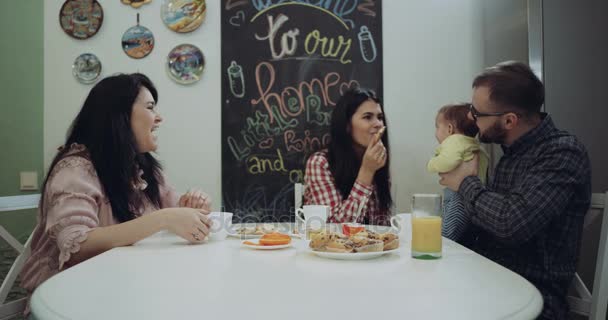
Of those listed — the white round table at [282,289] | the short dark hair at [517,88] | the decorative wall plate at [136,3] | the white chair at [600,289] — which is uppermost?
the decorative wall plate at [136,3]

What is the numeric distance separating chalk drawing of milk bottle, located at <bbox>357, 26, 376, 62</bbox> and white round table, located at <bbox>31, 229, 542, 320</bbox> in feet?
5.65

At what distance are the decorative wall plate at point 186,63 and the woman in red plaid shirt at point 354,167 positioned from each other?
82cm

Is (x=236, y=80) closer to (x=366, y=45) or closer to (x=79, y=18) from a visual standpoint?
(x=366, y=45)

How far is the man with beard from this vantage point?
1.23m

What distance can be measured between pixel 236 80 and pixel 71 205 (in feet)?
4.97

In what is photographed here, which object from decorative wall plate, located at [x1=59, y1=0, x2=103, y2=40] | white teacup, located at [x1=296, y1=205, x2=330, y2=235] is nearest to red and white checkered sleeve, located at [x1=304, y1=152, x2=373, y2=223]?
white teacup, located at [x1=296, y1=205, x2=330, y2=235]

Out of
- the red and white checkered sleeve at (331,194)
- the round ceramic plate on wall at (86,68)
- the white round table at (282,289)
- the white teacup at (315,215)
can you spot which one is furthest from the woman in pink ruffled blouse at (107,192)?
the round ceramic plate on wall at (86,68)

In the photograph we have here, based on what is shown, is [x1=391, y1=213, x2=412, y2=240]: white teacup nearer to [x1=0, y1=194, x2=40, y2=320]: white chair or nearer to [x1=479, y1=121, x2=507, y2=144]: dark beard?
[x1=479, y1=121, x2=507, y2=144]: dark beard

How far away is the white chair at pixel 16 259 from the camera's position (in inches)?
45.5

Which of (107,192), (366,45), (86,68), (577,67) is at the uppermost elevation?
(366,45)

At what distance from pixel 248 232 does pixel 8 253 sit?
1443mm

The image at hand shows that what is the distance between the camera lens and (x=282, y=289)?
2.59 feet

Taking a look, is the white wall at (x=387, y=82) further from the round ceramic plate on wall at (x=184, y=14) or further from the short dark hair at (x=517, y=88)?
the short dark hair at (x=517, y=88)

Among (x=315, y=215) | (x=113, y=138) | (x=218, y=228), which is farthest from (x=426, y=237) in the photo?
(x=113, y=138)
